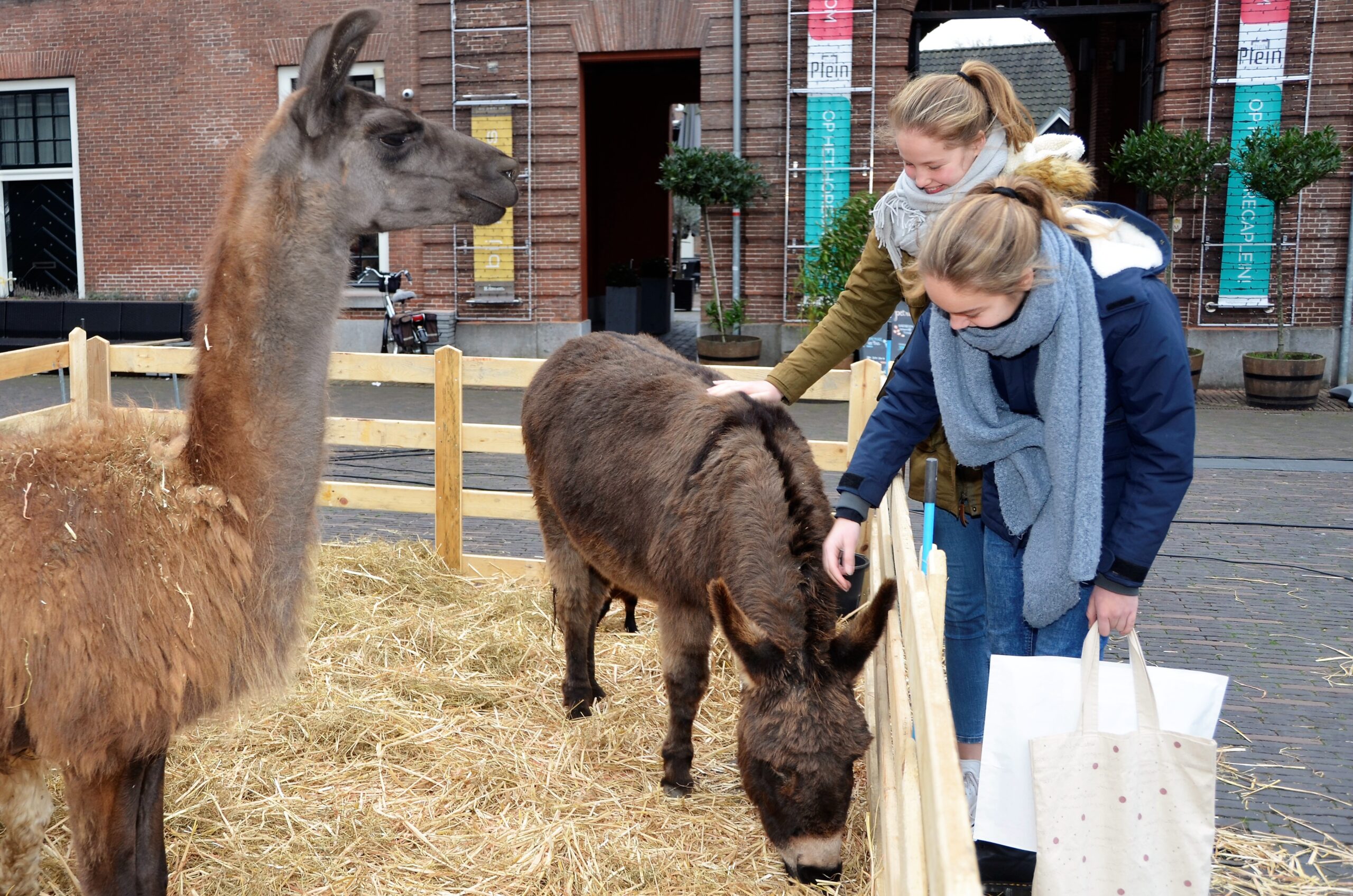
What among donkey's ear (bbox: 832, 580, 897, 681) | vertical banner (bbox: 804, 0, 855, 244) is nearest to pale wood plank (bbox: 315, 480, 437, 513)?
donkey's ear (bbox: 832, 580, 897, 681)

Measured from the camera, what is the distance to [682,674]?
13.6 ft

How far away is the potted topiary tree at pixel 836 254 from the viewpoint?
14477 millimetres

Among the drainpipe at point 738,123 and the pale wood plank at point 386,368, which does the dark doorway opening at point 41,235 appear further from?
the pale wood plank at point 386,368

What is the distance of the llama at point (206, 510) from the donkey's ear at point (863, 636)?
158 cm

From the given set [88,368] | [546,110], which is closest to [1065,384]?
[88,368]

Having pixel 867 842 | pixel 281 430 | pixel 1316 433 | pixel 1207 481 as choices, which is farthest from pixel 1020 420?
pixel 1316 433

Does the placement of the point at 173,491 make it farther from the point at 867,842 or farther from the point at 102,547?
the point at 867,842

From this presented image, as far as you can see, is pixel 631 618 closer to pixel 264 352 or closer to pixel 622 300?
pixel 264 352

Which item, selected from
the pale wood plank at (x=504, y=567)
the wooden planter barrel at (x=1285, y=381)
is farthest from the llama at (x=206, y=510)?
the wooden planter barrel at (x=1285, y=381)

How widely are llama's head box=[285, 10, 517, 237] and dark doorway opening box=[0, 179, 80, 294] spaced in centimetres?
1940

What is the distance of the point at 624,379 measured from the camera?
4.75 m

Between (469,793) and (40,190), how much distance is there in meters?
19.9

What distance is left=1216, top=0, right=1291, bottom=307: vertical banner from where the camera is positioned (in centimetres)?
1480

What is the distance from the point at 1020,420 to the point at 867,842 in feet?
4.96
